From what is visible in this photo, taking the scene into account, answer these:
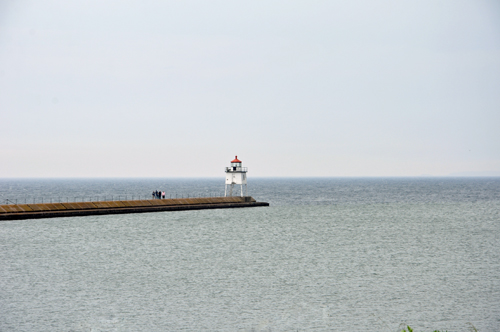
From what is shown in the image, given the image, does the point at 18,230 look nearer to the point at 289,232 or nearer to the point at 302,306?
the point at 289,232

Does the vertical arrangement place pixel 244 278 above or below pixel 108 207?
below

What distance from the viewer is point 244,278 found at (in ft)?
109

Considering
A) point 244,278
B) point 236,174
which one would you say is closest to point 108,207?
point 236,174

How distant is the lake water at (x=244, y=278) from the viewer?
24188 mm

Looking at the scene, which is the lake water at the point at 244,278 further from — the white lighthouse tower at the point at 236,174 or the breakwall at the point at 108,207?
the white lighthouse tower at the point at 236,174

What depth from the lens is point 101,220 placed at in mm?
69250

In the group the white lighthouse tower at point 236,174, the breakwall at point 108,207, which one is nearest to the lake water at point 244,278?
the breakwall at point 108,207

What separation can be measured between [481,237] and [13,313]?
49437 millimetres

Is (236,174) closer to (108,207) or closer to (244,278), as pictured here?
(108,207)

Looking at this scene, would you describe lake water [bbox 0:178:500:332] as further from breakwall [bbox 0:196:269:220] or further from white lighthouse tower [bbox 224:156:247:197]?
white lighthouse tower [bbox 224:156:247:197]

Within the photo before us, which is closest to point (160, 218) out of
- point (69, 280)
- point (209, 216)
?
point (209, 216)

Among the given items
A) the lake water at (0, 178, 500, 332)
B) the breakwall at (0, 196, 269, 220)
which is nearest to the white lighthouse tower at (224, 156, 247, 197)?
the breakwall at (0, 196, 269, 220)

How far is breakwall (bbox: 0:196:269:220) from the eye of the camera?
197ft

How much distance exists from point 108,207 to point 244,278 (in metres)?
40.8
